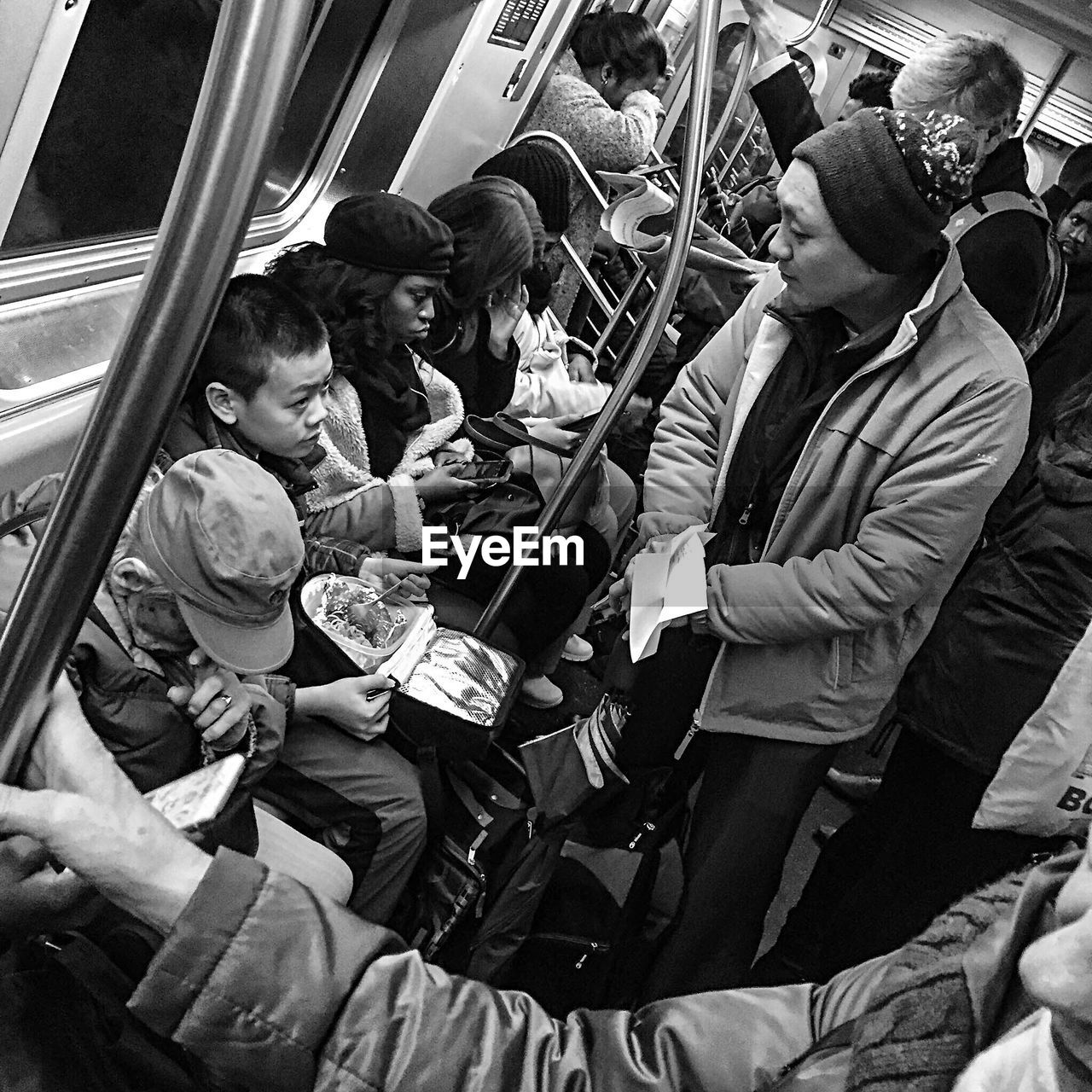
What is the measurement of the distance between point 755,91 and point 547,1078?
1873mm

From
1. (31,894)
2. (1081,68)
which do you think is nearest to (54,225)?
(31,894)

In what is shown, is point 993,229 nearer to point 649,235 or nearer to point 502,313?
point 649,235

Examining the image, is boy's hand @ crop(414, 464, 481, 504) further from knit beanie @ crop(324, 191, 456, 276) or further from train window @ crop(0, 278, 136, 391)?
train window @ crop(0, 278, 136, 391)

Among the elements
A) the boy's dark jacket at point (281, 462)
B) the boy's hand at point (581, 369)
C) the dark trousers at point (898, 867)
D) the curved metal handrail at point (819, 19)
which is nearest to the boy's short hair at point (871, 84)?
the curved metal handrail at point (819, 19)

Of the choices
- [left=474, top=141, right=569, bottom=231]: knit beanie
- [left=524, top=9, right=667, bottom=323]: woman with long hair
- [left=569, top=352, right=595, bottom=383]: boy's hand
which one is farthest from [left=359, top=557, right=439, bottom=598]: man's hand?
[left=524, top=9, right=667, bottom=323]: woman with long hair

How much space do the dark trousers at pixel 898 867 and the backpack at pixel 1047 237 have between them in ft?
2.92

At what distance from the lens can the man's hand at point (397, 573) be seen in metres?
1.94

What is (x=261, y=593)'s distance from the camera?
4.69ft

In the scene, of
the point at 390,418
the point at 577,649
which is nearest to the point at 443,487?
the point at 390,418

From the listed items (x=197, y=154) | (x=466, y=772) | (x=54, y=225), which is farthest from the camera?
(x=54, y=225)

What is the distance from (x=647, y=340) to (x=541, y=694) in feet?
2.91

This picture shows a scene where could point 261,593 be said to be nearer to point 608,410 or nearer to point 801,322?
point 608,410

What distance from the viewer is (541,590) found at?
2238mm

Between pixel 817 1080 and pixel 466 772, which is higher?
pixel 817 1080
